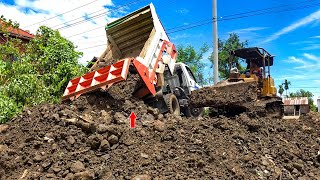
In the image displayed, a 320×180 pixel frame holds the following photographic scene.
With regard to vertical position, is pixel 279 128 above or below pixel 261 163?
above

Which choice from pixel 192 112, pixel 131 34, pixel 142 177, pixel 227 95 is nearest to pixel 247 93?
pixel 227 95

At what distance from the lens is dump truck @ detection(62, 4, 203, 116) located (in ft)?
21.5

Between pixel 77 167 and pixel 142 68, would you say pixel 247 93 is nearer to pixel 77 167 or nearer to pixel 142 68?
pixel 142 68

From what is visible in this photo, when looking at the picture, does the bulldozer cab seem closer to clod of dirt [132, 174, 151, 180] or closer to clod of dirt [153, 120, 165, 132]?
clod of dirt [153, 120, 165, 132]

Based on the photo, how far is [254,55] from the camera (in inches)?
411

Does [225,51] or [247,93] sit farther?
[225,51]

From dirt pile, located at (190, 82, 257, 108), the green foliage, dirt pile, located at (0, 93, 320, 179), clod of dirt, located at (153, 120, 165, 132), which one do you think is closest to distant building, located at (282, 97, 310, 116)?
dirt pile, located at (190, 82, 257, 108)

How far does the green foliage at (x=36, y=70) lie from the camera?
7.30 m

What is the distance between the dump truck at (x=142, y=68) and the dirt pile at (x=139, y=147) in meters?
0.61

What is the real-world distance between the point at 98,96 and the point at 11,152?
2098 millimetres

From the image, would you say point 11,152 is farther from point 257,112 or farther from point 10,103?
point 257,112

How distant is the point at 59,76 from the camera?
28.0 feet

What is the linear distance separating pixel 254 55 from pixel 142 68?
5.08m

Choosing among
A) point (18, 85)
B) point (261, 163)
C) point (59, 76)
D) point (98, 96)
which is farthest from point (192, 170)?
point (59, 76)
